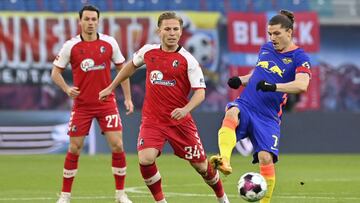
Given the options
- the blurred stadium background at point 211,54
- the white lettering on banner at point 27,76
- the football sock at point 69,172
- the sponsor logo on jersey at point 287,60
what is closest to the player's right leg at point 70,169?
the football sock at point 69,172

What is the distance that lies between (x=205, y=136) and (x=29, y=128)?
4149 mm

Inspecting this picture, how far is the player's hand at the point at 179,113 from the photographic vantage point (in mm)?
11250

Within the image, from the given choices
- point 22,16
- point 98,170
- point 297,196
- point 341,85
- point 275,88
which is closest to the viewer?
point 275,88

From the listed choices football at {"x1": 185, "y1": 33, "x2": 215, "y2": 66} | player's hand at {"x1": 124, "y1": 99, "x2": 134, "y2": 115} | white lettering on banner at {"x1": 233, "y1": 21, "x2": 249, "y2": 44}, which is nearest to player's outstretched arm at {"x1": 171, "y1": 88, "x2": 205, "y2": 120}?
player's hand at {"x1": 124, "y1": 99, "x2": 134, "y2": 115}

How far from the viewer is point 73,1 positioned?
93.8ft

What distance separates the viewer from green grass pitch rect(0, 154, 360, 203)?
14211 mm

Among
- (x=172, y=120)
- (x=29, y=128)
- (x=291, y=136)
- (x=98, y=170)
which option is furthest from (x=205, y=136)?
(x=172, y=120)

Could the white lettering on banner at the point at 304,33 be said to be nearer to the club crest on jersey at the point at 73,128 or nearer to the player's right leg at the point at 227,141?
the club crest on jersey at the point at 73,128

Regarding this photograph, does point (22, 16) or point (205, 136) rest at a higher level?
point (22, 16)

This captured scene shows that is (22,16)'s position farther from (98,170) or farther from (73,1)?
(98,170)

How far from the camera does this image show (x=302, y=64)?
11.5 meters

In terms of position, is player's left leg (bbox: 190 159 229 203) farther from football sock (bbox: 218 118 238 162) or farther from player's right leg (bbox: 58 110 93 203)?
player's right leg (bbox: 58 110 93 203)

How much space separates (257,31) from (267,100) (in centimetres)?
1674

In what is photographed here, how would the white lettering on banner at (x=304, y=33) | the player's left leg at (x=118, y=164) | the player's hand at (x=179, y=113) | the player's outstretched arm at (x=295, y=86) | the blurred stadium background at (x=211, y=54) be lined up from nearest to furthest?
the player's outstretched arm at (x=295, y=86) → the player's hand at (x=179, y=113) → the player's left leg at (x=118, y=164) → the blurred stadium background at (x=211, y=54) → the white lettering on banner at (x=304, y=33)
